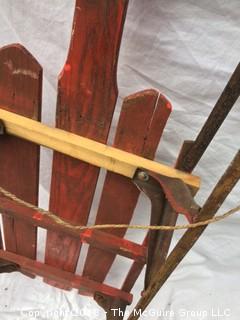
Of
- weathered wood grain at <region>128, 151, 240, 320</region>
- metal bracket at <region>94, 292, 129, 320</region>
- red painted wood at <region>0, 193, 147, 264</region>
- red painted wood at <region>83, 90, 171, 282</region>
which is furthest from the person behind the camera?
metal bracket at <region>94, 292, 129, 320</region>

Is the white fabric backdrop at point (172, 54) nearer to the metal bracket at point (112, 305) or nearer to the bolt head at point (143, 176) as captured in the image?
the bolt head at point (143, 176)

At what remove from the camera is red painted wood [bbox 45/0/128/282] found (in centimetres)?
51

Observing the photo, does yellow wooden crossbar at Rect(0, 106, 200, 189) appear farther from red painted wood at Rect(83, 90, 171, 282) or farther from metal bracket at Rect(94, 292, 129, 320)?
metal bracket at Rect(94, 292, 129, 320)

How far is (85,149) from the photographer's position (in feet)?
2.12

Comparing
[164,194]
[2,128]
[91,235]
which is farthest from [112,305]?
[2,128]

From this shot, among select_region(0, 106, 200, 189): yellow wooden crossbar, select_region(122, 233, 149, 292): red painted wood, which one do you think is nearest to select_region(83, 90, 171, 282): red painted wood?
select_region(0, 106, 200, 189): yellow wooden crossbar

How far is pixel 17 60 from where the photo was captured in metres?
0.59

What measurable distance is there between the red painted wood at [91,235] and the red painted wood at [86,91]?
0.05 metres

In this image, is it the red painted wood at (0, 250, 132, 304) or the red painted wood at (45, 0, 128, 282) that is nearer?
the red painted wood at (45, 0, 128, 282)

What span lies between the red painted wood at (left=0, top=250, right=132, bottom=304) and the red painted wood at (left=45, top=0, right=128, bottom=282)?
29 centimetres

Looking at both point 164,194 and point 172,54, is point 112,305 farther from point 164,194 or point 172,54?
point 172,54

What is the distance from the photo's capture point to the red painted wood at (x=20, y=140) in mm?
596

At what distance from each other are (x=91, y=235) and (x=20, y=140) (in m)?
0.28

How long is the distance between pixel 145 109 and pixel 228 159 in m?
0.24
